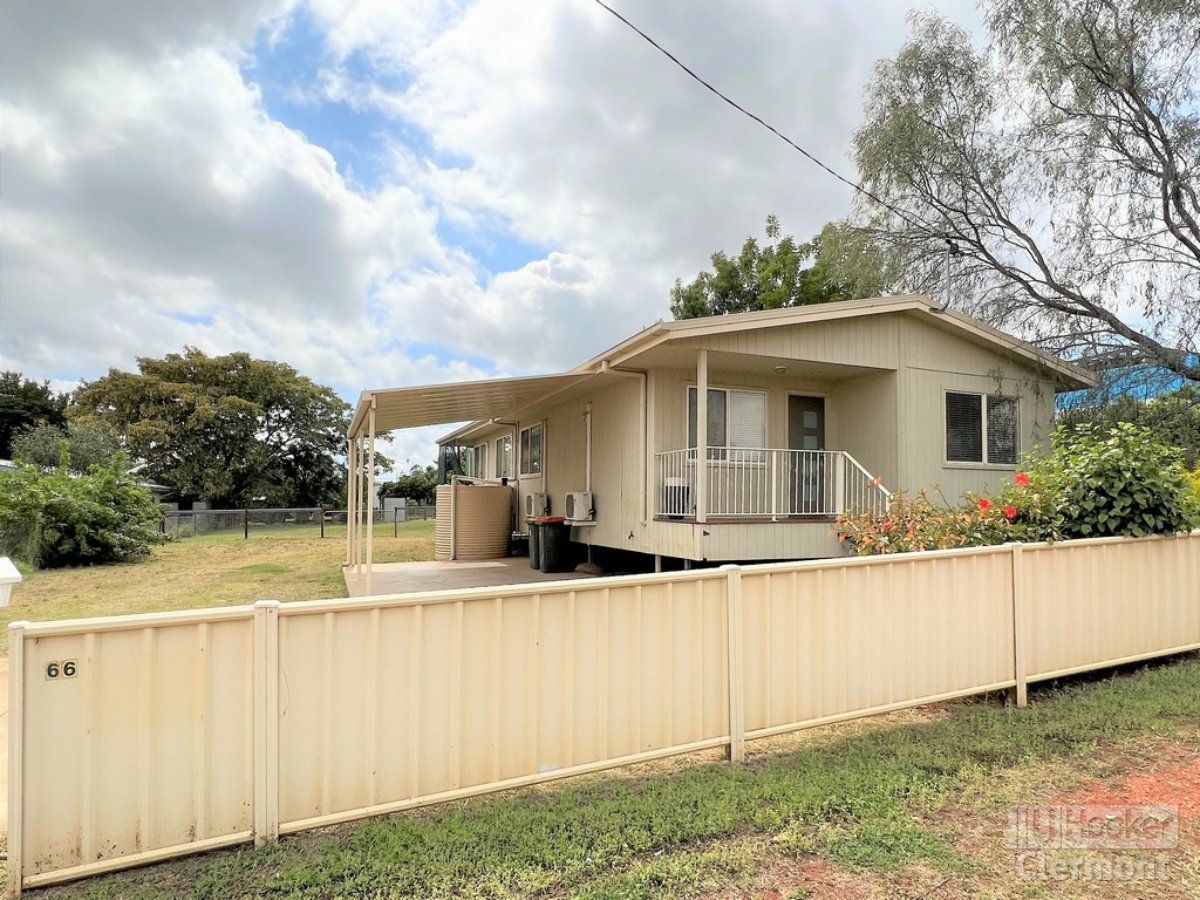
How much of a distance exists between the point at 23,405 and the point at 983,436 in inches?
1899

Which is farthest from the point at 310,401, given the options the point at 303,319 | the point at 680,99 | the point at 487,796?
the point at 487,796

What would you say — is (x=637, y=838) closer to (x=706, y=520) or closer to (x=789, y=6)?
(x=706, y=520)

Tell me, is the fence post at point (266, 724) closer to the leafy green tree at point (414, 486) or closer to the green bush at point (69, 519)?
the green bush at point (69, 519)

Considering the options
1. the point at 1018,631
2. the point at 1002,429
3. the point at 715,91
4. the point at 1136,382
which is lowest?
the point at 1018,631

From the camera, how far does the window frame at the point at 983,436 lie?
9.52 metres

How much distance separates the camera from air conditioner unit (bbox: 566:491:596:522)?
10.5 m

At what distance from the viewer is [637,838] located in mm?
2629

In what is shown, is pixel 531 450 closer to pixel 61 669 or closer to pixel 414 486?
pixel 61 669

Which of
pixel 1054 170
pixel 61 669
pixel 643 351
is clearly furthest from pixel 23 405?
pixel 1054 170

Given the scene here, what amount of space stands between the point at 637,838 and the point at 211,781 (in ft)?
5.32

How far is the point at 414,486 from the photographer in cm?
3509

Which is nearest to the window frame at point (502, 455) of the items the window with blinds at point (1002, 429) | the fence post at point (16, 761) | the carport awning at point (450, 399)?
the carport awning at point (450, 399)

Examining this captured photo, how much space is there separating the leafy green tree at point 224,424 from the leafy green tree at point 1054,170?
25.4 m

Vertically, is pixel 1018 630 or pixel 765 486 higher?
pixel 765 486
